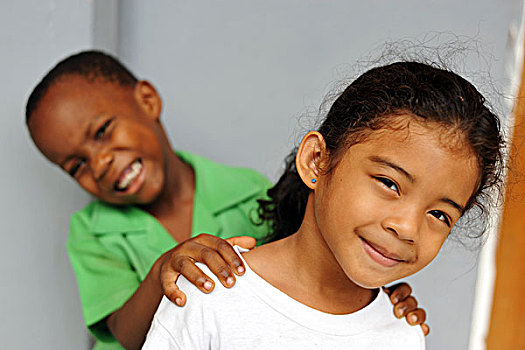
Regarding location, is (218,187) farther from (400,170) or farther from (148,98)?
(400,170)

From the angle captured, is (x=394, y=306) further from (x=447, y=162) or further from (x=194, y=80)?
(x=194, y=80)

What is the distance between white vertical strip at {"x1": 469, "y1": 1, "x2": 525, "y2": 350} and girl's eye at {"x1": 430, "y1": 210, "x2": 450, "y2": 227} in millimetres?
725

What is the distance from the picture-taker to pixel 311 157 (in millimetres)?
734

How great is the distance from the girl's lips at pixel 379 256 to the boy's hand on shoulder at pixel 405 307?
0.18 meters

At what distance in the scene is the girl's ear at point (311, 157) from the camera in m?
0.72

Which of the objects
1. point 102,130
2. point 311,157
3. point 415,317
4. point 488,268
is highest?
point 311,157

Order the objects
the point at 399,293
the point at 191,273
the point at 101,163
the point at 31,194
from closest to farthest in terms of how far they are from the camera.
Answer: the point at 191,273 < the point at 399,293 < the point at 101,163 < the point at 31,194

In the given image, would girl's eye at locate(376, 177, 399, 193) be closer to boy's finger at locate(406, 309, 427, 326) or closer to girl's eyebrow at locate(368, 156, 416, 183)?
girl's eyebrow at locate(368, 156, 416, 183)

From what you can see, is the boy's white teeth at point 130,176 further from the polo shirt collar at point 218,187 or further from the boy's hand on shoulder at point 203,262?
the boy's hand on shoulder at point 203,262

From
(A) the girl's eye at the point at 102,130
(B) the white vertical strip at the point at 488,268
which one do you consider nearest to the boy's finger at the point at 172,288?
(A) the girl's eye at the point at 102,130

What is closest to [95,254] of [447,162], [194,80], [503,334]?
[194,80]

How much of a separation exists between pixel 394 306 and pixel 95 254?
582 mm

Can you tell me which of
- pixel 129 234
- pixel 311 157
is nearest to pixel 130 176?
pixel 129 234

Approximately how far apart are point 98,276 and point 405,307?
1.85ft
